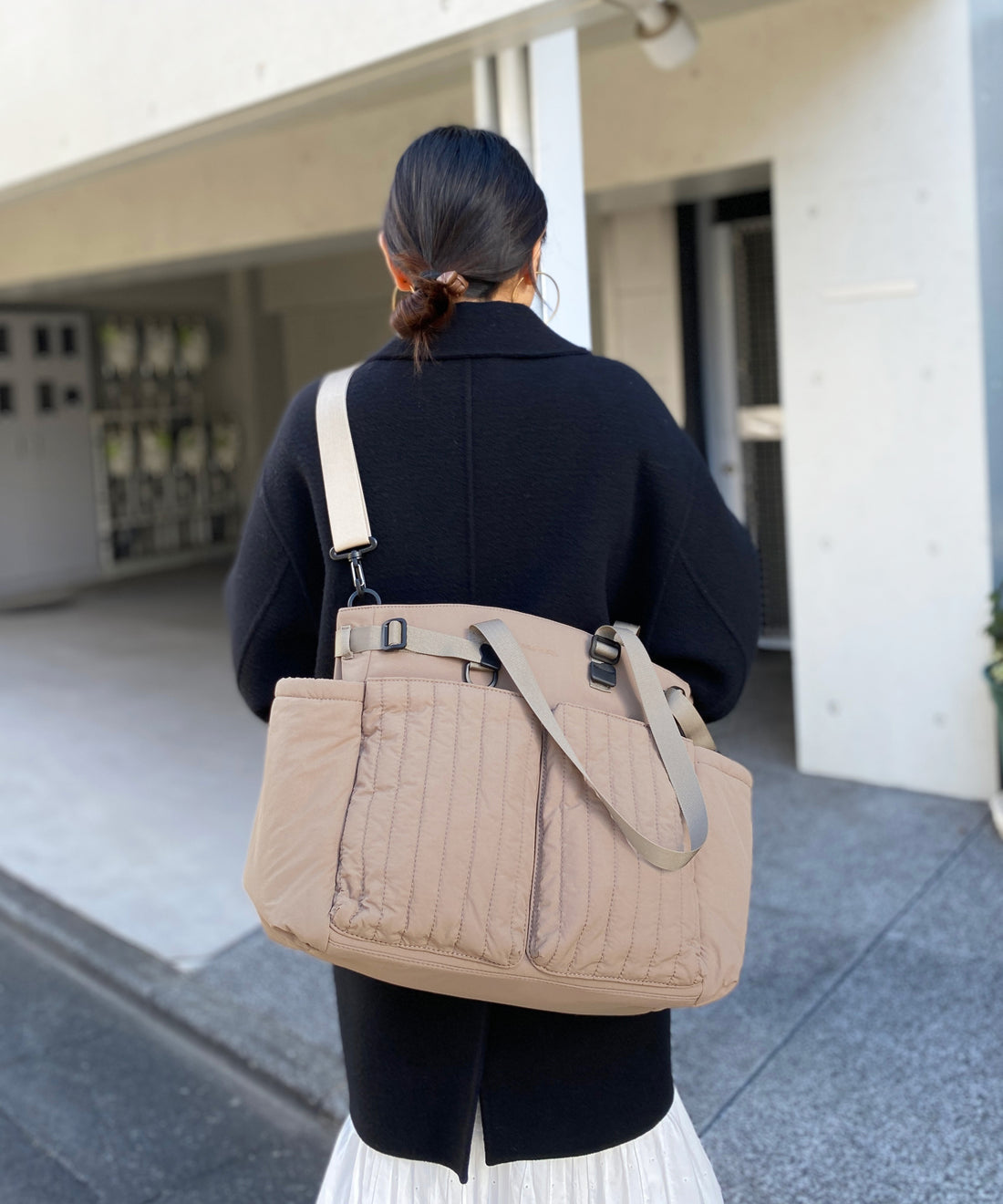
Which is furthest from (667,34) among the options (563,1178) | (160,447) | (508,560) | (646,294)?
(160,447)

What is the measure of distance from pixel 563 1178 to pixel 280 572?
0.75 metres

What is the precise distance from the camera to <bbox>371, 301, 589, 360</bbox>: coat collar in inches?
47.6

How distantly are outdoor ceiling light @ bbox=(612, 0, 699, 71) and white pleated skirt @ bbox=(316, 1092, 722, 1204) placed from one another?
2822 mm

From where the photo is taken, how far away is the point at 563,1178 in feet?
4.42

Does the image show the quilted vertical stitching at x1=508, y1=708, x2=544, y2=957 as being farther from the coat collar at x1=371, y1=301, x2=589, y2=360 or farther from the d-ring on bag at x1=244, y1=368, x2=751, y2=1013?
the coat collar at x1=371, y1=301, x2=589, y2=360

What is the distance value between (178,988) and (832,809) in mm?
2044

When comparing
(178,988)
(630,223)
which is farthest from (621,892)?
(630,223)

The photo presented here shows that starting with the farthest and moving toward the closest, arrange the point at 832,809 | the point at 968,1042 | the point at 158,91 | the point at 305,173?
the point at 305,173 < the point at 832,809 < the point at 158,91 < the point at 968,1042

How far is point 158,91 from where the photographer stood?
356 cm

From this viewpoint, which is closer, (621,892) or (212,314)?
(621,892)

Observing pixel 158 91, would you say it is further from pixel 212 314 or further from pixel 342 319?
pixel 212 314

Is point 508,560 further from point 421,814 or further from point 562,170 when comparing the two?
point 562,170

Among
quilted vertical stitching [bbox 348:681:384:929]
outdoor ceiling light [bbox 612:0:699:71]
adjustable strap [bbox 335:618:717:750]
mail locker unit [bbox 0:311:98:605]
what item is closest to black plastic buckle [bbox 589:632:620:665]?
adjustable strap [bbox 335:618:717:750]

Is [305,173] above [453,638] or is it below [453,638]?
above
